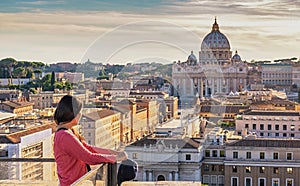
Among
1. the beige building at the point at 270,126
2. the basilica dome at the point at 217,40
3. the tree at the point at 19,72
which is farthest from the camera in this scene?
the basilica dome at the point at 217,40

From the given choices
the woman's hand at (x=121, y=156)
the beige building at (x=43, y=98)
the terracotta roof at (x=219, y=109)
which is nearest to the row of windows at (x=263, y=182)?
the terracotta roof at (x=219, y=109)

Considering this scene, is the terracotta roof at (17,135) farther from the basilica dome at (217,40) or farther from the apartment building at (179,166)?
the basilica dome at (217,40)

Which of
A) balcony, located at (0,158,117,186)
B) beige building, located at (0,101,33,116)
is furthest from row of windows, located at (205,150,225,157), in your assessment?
beige building, located at (0,101,33,116)

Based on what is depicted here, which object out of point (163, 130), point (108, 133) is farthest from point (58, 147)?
point (163, 130)

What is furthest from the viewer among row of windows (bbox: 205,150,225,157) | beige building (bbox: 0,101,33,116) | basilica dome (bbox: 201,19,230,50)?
basilica dome (bbox: 201,19,230,50)

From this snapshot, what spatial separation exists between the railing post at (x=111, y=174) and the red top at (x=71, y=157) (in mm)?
30

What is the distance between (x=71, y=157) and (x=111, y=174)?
118 millimetres

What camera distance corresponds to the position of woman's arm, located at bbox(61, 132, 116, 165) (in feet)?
4.88

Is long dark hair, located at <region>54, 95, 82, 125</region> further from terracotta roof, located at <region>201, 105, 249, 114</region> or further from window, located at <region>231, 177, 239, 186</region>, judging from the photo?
terracotta roof, located at <region>201, 105, 249, 114</region>

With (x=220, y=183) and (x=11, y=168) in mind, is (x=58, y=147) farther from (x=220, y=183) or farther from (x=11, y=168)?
(x=220, y=183)

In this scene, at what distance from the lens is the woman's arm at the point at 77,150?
1.49 m

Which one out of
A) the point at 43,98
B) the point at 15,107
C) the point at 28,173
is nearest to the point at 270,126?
the point at 15,107

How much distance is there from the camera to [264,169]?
9.34m

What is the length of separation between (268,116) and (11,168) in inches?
450
